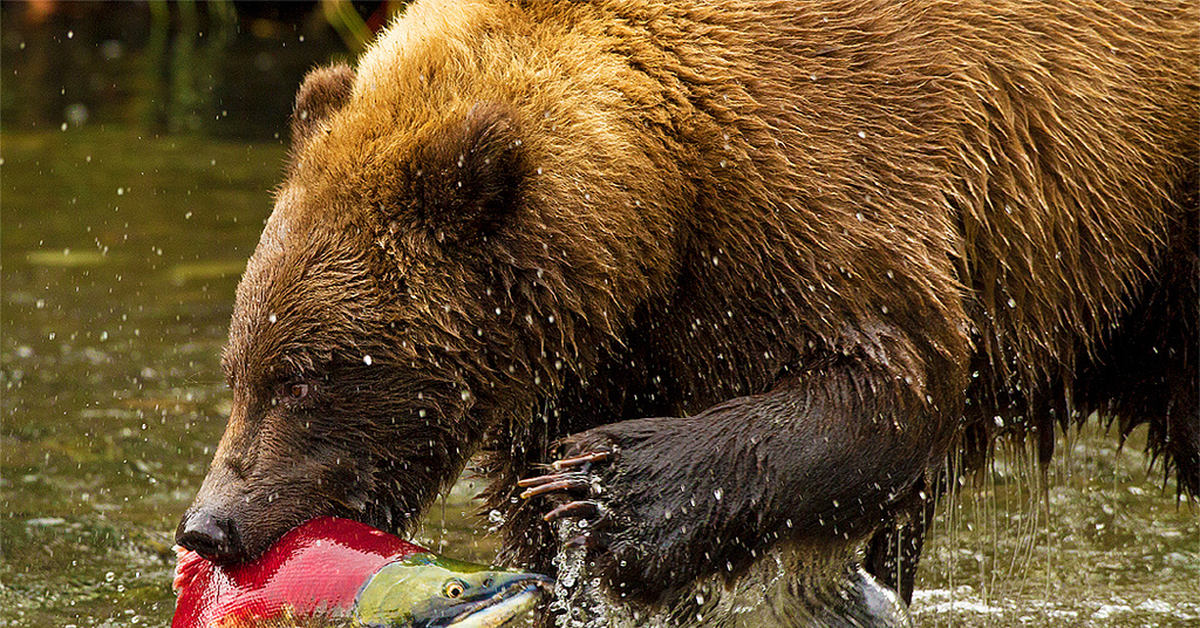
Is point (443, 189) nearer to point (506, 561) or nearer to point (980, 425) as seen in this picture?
point (506, 561)

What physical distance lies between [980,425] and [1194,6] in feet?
4.21

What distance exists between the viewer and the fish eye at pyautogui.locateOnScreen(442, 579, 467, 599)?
3.75 metres

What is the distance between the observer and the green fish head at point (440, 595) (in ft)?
12.2

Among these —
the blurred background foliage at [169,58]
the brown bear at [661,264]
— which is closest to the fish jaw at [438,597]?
the brown bear at [661,264]

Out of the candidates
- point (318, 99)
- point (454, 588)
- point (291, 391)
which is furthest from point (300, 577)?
point (318, 99)

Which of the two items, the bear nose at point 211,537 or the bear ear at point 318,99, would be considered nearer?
the bear nose at point 211,537

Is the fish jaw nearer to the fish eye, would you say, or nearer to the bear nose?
the fish eye

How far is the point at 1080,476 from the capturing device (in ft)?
23.1

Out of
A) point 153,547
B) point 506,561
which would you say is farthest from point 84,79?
point 506,561

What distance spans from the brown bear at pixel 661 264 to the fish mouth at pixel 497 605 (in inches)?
8.1

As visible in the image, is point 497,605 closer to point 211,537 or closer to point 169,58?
point 211,537

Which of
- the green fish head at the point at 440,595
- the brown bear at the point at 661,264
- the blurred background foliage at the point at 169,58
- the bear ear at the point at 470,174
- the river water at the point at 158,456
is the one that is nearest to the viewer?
the green fish head at the point at 440,595

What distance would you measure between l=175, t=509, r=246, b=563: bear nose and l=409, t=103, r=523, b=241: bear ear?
0.83 m

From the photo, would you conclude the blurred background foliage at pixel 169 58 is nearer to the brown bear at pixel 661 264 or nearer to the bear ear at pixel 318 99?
the bear ear at pixel 318 99
